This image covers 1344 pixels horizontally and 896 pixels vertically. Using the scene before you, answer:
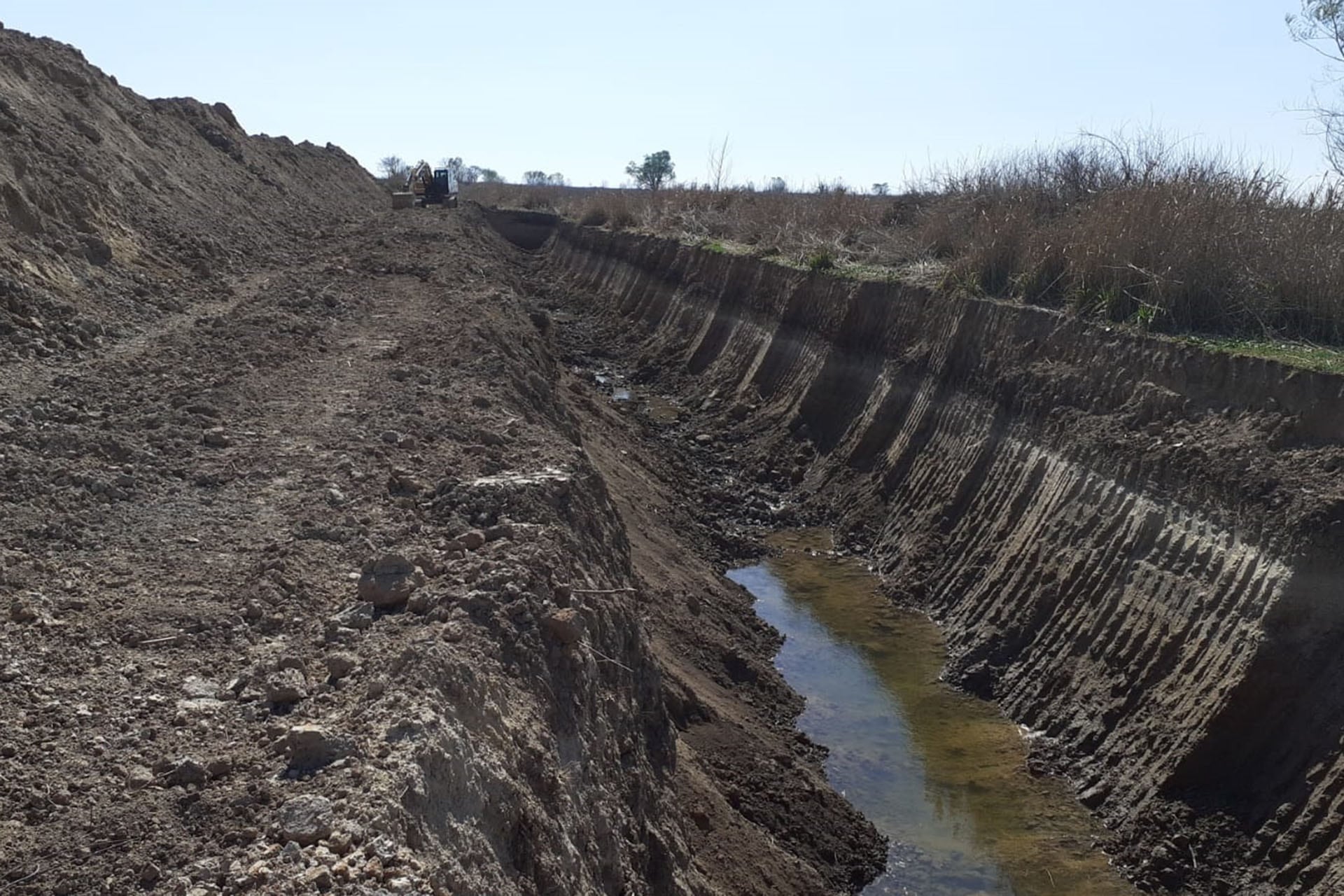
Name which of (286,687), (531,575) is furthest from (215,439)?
(286,687)

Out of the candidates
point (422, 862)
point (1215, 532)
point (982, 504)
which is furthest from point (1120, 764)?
point (422, 862)

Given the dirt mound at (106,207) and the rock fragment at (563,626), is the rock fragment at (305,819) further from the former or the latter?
the dirt mound at (106,207)

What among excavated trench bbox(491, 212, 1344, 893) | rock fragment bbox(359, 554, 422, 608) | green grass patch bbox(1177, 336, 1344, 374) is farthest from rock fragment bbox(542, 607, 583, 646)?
green grass patch bbox(1177, 336, 1344, 374)

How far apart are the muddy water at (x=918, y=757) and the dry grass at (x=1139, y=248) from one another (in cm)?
455

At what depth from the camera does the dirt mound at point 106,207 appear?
11.0m

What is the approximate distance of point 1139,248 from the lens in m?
12.5

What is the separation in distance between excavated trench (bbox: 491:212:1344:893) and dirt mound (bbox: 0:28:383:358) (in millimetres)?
8294

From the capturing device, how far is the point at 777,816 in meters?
7.56

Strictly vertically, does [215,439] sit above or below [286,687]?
above

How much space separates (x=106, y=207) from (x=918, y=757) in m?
12.8

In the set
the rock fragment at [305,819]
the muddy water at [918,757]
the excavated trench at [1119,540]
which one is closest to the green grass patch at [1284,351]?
the excavated trench at [1119,540]

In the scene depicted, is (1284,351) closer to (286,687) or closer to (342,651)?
(342,651)

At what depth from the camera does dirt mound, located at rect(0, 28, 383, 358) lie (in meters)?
11.0

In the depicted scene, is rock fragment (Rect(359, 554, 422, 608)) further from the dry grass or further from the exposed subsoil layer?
the dry grass
